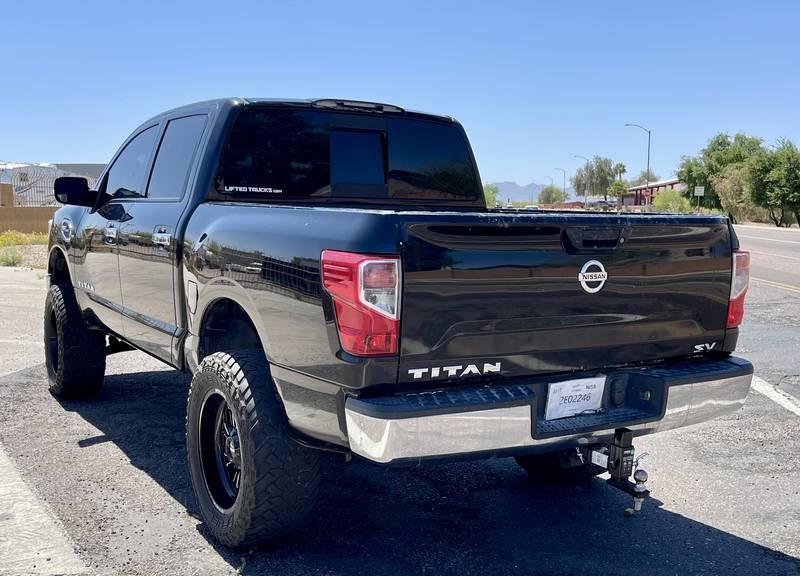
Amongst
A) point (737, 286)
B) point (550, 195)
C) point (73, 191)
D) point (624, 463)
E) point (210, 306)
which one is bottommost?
point (550, 195)

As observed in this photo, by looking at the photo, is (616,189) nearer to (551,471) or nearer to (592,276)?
(551,471)

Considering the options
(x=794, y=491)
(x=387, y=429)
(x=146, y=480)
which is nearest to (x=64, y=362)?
(x=146, y=480)

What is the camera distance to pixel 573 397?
11.1 feet

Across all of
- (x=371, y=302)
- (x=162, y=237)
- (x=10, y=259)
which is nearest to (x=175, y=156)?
(x=162, y=237)

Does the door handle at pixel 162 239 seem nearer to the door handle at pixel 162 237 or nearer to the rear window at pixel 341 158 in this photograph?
the door handle at pixel 162 237

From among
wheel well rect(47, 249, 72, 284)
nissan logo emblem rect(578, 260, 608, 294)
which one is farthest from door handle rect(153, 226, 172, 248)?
nissan logo emblem rect(578, 260, 608, 294)

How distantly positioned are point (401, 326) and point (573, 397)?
0.85 metres

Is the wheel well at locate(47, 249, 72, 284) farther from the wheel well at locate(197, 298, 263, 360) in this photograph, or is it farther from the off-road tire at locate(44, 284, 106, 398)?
the wheel well at locate(197, 298, 263, 360)

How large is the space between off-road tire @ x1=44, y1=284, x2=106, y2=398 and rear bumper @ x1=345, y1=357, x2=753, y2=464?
3741 mm

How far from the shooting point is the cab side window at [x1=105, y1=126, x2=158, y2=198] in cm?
536

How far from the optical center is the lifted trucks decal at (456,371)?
305 cm

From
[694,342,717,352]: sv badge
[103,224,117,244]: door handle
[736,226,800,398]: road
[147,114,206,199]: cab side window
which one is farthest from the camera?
[736,226,800,398]: road

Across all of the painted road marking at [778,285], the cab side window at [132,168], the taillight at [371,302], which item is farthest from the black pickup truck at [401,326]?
the painted road marking at [778,285]

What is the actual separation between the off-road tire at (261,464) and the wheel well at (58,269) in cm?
329
